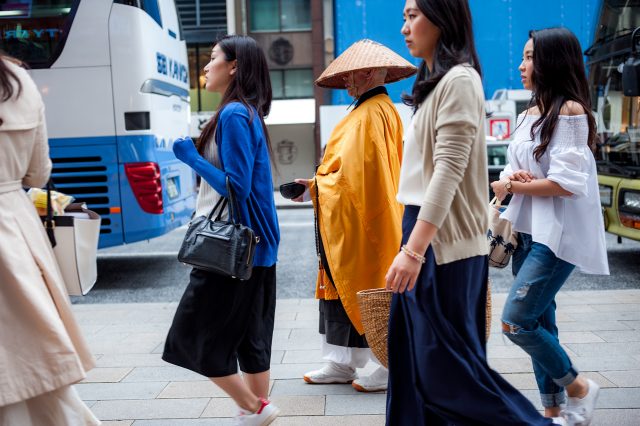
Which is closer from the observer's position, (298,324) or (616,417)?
(616,417)

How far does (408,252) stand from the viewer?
2203 millimetres

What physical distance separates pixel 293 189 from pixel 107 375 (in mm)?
1623

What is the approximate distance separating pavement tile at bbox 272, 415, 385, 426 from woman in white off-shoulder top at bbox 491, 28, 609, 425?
2.61 feet

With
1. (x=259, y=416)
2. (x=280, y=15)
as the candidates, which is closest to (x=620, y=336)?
(x=259, y=416)

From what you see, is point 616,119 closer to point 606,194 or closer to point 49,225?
point 606,194

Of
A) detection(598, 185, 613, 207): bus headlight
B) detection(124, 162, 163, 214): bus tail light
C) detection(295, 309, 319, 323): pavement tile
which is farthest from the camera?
detection(598, 185, 613, 207): bus headlight

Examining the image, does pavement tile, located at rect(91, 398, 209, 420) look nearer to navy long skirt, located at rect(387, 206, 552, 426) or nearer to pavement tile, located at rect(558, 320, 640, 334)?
navy long skirt, located at rect(387, 206, 552, 426)

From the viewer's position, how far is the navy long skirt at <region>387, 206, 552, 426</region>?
2.24 meters

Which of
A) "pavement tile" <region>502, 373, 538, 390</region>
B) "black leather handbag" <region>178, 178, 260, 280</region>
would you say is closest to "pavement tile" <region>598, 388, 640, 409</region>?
"pavement tile" <region>502, 373, 538, 390</region>

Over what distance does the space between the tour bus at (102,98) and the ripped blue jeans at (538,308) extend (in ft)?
17.2

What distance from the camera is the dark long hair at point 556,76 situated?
2.92 metres

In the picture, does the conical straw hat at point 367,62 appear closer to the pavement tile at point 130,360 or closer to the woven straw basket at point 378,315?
the woven straw basket at point 378,315

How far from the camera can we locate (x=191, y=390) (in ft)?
12.8

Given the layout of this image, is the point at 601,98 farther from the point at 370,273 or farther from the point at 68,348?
the point at 68,348
